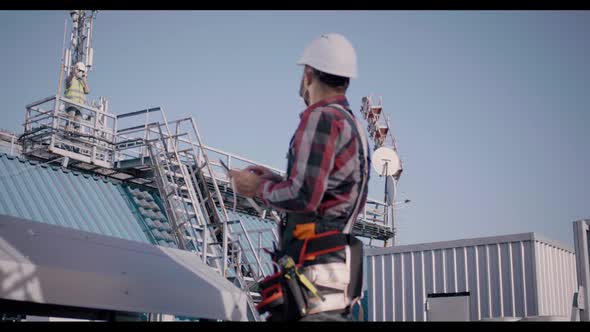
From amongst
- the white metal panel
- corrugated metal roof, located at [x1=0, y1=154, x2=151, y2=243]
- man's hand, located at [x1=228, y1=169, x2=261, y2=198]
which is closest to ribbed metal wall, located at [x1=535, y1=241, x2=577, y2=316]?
the white metal panel

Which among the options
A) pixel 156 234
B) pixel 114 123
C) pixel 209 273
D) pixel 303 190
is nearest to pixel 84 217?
pixel 156 234

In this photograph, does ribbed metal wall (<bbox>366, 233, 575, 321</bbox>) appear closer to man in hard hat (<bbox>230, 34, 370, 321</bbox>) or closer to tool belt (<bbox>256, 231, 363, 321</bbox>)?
man in hard hat (<bbox>230, 34, 370, 321</bbox>)

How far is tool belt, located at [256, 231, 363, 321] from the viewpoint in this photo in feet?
10.3

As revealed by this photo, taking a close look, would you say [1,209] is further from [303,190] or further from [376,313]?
[303,190]

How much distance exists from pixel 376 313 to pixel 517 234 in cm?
362

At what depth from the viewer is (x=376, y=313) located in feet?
47.8

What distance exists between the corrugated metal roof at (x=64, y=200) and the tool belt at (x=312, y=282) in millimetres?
13252

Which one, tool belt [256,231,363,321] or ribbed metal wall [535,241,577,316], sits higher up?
ribbed metal wall [535,241,577,316]

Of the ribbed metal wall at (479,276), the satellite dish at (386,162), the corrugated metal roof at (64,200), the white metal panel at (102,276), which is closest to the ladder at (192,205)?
the corrugated metal roof at (64,200)

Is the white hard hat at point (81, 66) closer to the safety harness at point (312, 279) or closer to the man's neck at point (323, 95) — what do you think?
the man's neck at point (323, 95)

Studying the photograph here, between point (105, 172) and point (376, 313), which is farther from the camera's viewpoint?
point (105, 172)

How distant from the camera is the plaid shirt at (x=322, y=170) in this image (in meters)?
3.22

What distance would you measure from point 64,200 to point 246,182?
14384 millimetres

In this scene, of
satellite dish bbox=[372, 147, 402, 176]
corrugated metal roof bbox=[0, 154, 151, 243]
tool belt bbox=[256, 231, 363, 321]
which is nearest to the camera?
tool belt bbox=[256, 231, 363, 321]
